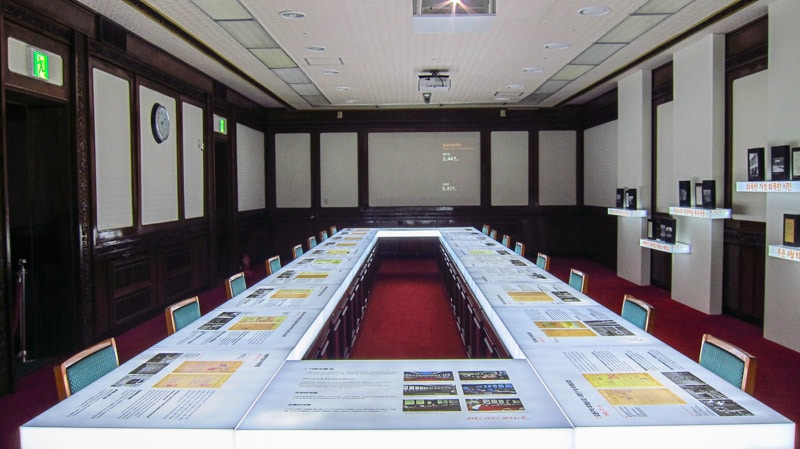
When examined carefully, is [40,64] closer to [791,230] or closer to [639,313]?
[639,313]

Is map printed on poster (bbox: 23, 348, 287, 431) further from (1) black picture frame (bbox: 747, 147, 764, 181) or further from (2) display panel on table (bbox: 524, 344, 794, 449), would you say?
(1) black picture frame (bbox: 747, 147, 764, 181)

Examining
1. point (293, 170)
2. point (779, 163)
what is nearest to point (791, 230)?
point (779, 163)

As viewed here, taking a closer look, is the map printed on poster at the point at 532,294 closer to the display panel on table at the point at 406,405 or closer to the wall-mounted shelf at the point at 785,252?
the display panel on table at the point at 406,405

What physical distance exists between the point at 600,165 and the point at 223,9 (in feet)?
23.4

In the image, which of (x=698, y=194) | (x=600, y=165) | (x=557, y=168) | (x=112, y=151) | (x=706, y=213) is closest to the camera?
(x=112, y=151)

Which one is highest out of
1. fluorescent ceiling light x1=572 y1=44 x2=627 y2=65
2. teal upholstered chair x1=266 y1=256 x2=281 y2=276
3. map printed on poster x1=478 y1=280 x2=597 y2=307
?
fluorescent ceiling light x1=572 y1=44 x2=627 y2=65

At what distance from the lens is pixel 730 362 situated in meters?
1.93

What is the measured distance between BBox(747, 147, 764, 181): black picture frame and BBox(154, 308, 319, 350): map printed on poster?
13.6 feet

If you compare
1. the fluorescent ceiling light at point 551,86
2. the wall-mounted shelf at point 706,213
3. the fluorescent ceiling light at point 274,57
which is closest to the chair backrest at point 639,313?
the wall-mounted shelf at point 706,213

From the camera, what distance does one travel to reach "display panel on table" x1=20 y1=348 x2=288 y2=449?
1431 millimetres

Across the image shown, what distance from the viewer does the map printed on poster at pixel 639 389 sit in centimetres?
148

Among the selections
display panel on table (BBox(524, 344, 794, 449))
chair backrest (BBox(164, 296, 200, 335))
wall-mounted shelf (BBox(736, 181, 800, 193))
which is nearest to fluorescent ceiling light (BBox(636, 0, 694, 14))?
wall-mounted shelf (BBox(736, 181, 800, 193))

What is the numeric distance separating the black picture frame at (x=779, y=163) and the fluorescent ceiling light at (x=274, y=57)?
482 cm

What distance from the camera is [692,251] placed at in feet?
19.5
